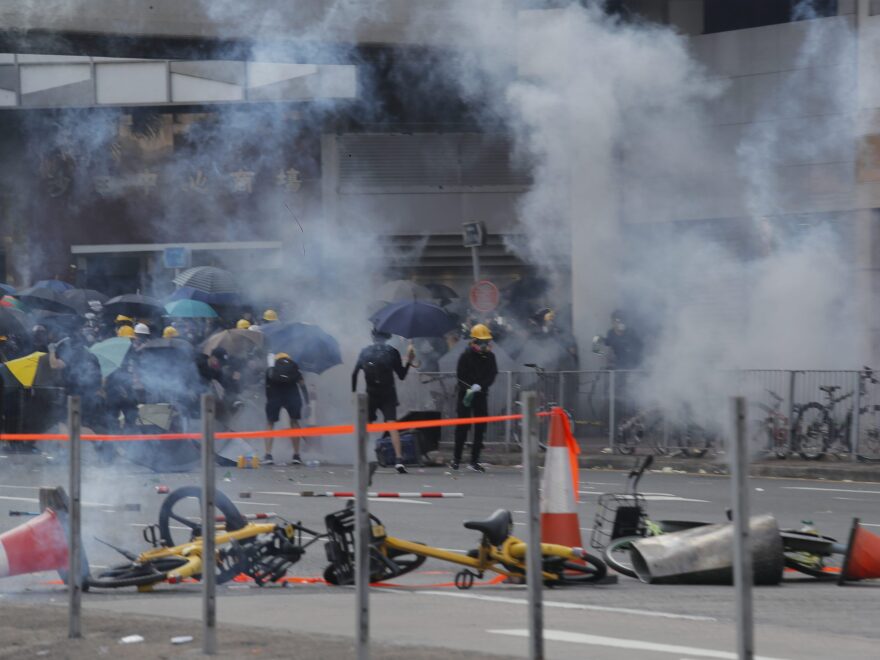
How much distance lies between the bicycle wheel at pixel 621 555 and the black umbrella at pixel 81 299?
18966 millimetres

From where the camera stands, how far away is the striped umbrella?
29.8 meters

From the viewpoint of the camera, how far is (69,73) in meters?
30.9

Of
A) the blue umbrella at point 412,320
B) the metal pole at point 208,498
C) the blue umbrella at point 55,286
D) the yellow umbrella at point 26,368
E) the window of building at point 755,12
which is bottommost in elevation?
the metal pole at point 208,498

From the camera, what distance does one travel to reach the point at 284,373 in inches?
897

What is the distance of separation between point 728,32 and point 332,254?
392 inches

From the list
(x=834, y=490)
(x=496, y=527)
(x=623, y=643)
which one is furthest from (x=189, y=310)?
(x=623, y=643)

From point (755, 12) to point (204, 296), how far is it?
10.7 m

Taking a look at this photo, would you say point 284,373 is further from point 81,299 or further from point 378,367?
point 81,299

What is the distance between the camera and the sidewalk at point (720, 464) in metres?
20.2

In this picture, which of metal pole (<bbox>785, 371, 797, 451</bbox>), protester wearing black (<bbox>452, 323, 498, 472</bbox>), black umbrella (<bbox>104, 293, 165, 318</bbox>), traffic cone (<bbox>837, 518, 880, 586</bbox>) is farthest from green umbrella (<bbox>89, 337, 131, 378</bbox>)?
traffic cone (<bbox>837, 518, 880, 586</bbox>)

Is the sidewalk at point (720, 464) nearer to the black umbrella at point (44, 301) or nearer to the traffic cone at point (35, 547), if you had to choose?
the black umbrella at point (44, 301)

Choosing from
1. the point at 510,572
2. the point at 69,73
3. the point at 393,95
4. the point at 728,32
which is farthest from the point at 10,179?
the point at 510,572

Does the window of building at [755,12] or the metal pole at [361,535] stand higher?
the window of building at [755,12]

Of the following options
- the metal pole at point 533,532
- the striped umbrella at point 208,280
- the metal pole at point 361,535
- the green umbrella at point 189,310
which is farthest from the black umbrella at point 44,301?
the metal pole at point 533,532
